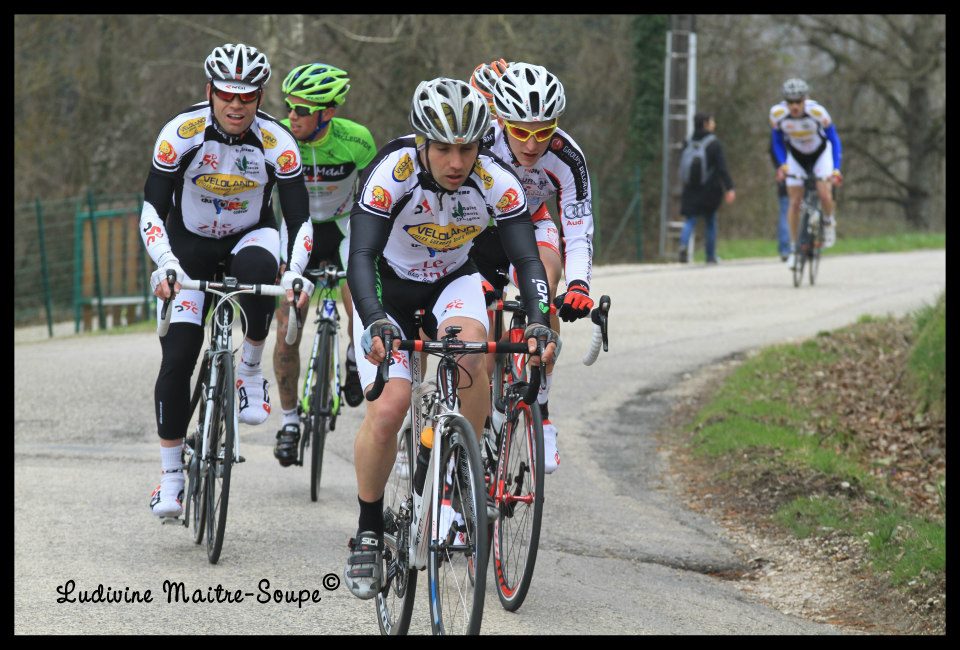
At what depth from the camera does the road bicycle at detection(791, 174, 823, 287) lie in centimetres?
1756

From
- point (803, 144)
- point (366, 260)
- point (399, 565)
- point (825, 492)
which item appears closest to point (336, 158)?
point (366, 260)

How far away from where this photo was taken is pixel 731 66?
31.4m

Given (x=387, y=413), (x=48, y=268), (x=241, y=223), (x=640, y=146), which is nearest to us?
(x=387, y=413)

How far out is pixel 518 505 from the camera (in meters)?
A: 6.62

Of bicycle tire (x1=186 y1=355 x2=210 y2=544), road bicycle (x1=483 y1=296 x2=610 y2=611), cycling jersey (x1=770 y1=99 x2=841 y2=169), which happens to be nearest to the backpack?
cycling jersey (x1=770 y1=99 x2=841 y2=169)

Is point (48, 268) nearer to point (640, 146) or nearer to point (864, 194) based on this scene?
point (640, 146)

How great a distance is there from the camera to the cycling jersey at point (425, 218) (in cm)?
531

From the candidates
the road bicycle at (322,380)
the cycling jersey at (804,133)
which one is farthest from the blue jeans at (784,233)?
the road bicycle at (322,380)

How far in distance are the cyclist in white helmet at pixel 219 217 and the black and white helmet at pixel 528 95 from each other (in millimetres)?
983

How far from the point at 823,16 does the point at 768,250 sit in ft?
38.0

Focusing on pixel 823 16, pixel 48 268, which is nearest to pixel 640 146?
pixel 823 16

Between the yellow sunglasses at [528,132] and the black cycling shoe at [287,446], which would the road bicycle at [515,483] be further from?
the black cycling shoe at [287,446]

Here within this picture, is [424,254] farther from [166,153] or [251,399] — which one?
[251,399]

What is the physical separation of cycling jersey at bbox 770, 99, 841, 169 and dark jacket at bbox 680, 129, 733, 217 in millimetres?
5037
